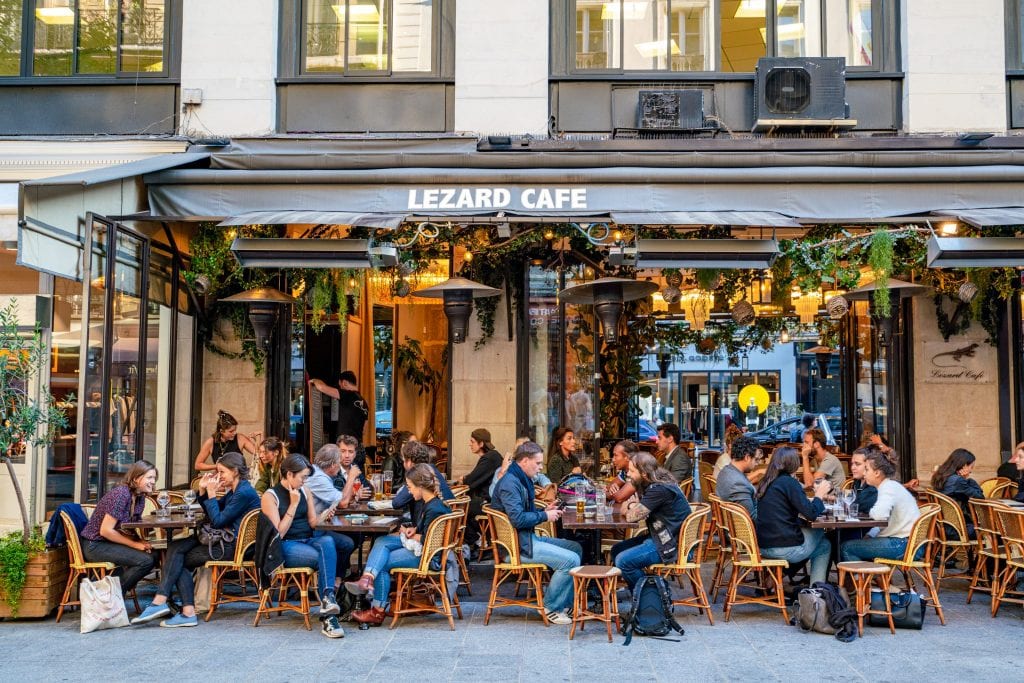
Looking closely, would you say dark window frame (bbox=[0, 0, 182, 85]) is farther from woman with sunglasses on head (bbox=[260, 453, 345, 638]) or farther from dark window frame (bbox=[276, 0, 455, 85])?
woman with sunglasses on head (bbox=[260, 453, 345, 638])

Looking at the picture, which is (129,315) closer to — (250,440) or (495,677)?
(250,440)

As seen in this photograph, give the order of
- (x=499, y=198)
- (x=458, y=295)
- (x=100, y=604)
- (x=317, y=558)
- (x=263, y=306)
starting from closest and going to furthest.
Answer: (x=100, y=604)
(x=317, y=558)
(x=499, y=198)
(x=458, y=295)
(x=263, y=306)

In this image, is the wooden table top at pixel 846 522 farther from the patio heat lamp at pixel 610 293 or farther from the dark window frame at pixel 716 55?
the dark window frame at pixel 716 55

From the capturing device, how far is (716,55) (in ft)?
37.0

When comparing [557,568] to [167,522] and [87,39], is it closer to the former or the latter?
[167,522]

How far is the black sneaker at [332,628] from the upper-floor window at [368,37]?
21.9ft

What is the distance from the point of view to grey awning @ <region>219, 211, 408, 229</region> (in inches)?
358

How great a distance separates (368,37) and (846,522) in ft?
25.7

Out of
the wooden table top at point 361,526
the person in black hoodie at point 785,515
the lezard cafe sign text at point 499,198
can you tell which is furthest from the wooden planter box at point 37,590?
the person in black hoodie at point 785,515

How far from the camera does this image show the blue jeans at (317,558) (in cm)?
769

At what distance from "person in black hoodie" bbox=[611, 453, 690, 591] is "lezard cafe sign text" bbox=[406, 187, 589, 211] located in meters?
2.81

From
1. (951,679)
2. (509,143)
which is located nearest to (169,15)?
(509,143)

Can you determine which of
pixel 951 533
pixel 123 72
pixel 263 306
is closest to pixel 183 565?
pixel 263 306

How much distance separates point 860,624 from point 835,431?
51.8 ft
